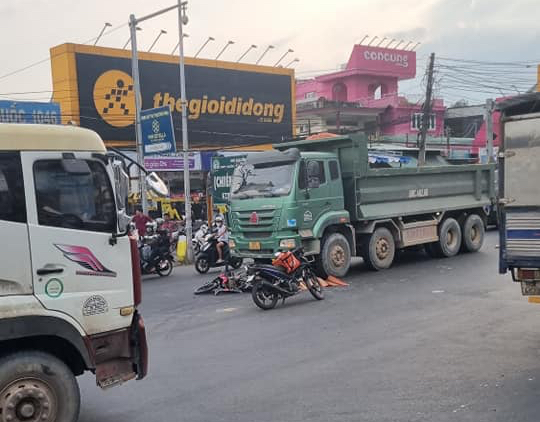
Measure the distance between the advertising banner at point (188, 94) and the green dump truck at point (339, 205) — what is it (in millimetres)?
9356

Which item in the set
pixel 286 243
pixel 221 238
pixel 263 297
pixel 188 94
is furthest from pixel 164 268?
pixel 188 94

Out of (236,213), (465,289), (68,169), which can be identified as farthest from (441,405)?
(236,213)

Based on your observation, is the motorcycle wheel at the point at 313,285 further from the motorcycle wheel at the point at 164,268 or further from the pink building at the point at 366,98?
the pink building at the point at 366,98

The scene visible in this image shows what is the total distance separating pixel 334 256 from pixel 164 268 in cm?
435

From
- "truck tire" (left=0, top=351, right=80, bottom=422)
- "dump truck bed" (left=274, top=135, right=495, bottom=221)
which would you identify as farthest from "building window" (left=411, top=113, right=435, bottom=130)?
"truck tire" (left=0, top=351, right=80, bottom=422)

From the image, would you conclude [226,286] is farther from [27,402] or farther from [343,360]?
[27,402]

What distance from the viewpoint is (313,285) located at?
945 centimetres

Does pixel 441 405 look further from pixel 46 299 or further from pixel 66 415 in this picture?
pixel 46 299

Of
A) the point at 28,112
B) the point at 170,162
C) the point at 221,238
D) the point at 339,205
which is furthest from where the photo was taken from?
the point at 170,162

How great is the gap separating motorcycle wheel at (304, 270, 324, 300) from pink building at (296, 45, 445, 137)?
87.0ft

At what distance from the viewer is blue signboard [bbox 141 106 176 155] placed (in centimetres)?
1477

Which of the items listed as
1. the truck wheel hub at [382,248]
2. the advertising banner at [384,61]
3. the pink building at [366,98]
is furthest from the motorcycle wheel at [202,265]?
the advertising banner at [384,61]

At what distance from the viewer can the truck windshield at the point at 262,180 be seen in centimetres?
1084

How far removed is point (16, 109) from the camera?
18.9 meters
